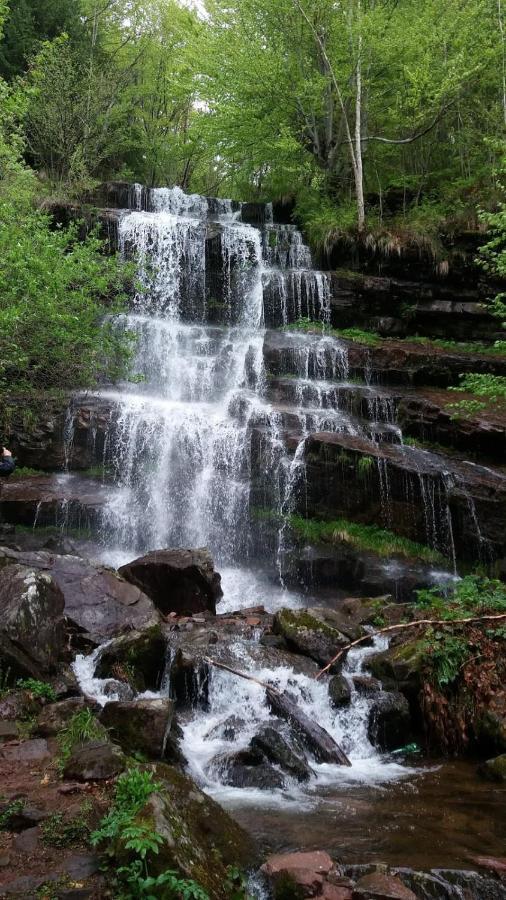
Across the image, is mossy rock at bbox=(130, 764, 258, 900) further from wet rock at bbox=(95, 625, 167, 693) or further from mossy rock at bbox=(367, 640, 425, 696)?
mossy rock at bbox=(367, 640, 425, 696)

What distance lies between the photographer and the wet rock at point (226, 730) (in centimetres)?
694

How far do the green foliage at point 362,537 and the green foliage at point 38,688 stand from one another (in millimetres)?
8326

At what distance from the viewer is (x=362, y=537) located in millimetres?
13359

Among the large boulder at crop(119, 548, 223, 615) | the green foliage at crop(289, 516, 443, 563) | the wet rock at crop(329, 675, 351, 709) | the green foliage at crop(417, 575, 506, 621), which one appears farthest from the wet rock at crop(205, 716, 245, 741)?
the green foliage at crop(289, 516, 443, 563)

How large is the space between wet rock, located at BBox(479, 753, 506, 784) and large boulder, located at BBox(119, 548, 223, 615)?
5.71 metres

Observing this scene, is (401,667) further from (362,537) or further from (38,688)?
(362,537)

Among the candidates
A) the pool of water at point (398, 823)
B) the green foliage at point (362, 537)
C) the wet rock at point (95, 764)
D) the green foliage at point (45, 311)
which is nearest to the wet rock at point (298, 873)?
the pool of water at point (398, 823)

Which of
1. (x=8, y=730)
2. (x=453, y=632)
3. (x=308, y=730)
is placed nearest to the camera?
(x=8, y=730)

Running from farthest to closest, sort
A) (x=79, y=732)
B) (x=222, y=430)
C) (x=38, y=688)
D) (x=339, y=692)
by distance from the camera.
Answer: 1. (x=222, y=430)
2. (x=339, y=692)
3. (x=38, y=688)
4. (x=79, y=732)

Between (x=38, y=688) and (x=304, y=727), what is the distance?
3.07m

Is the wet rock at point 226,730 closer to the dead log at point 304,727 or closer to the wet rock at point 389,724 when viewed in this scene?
the dead log at point 304,727

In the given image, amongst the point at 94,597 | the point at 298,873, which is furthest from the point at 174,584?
the point at 298,873

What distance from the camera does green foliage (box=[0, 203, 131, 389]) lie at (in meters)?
9.66

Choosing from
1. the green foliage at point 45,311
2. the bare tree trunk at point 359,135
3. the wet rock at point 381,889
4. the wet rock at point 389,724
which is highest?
the bare tree trunk at point 359,135
